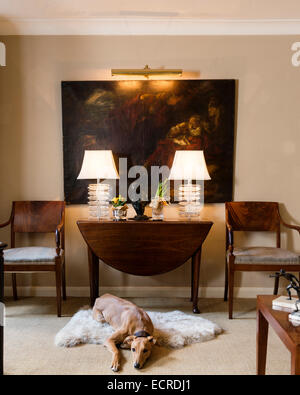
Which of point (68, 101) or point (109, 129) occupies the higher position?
point (68, 101)

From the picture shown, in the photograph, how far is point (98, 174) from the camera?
3.29 metres

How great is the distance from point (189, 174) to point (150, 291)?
1142mm

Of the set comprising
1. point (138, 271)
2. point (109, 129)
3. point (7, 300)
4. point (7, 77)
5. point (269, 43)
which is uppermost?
point (269, 43)

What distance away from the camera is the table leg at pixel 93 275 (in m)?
3.21

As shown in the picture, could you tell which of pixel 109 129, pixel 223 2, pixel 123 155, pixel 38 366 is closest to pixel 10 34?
A: pixel 109 129

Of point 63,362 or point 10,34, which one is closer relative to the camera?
point 63,362

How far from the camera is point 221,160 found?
351cm

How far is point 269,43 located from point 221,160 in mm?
1113

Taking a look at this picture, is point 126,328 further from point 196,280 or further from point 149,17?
point 149,17

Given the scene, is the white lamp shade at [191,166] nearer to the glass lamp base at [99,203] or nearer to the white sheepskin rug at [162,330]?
the glass lamp base at [99,203]

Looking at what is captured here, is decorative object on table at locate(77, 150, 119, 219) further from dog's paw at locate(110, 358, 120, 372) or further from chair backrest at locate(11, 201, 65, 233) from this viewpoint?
dog's paw at locate(110, 358, 120, 372)

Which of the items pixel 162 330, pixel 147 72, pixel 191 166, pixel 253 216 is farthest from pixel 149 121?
pixel 162 330

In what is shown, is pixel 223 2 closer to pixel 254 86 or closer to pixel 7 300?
pixel 254 86

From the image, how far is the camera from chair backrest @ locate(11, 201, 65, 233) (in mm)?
3441
